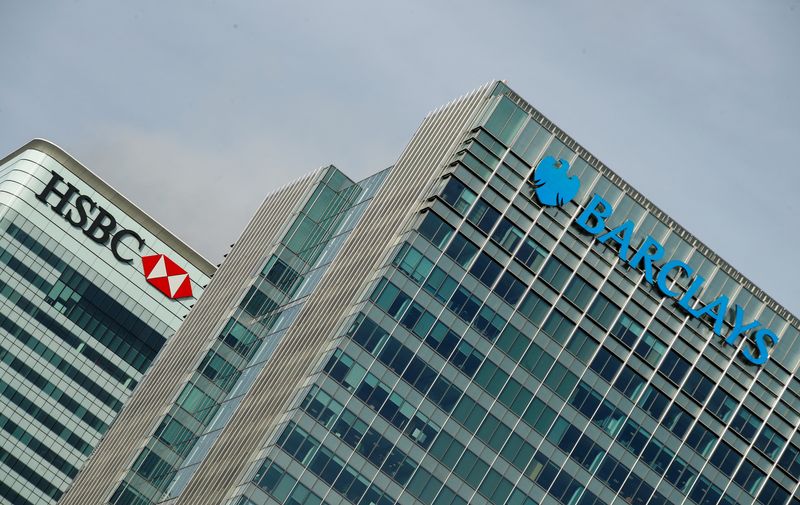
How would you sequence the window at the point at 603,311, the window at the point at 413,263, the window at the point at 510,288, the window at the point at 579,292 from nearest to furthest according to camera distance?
the window at the point at 413,263 → the window at the point at 510,288 → the window at the point at 579,292 → the window at the point at 603,311

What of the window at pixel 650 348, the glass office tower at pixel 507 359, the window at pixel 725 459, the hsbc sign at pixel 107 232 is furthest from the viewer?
the hsbc sign at pixel 107 232

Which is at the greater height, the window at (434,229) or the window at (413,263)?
the window at (434,229)

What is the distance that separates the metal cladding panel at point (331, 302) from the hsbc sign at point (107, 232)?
68217 mm

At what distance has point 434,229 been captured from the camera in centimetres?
10456

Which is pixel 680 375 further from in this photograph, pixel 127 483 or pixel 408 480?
pixel 127 483

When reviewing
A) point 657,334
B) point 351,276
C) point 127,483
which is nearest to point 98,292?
point 127,483

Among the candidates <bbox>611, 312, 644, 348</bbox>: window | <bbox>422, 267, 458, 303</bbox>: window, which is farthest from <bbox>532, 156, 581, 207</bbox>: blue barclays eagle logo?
<bbox>611, 312, 644, 348</bbox>: window

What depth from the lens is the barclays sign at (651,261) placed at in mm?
107750

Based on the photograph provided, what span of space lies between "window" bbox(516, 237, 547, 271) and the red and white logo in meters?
81.3

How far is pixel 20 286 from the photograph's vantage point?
168375 millimetres

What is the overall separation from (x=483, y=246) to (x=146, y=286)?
8144cm

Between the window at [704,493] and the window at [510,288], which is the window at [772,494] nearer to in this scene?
the window at [704,493]

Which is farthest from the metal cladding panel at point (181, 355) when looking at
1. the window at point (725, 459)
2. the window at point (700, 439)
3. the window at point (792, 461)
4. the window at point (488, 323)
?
the window at point (792, 461)

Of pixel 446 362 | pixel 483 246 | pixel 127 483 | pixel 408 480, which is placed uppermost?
pixel 483 246
